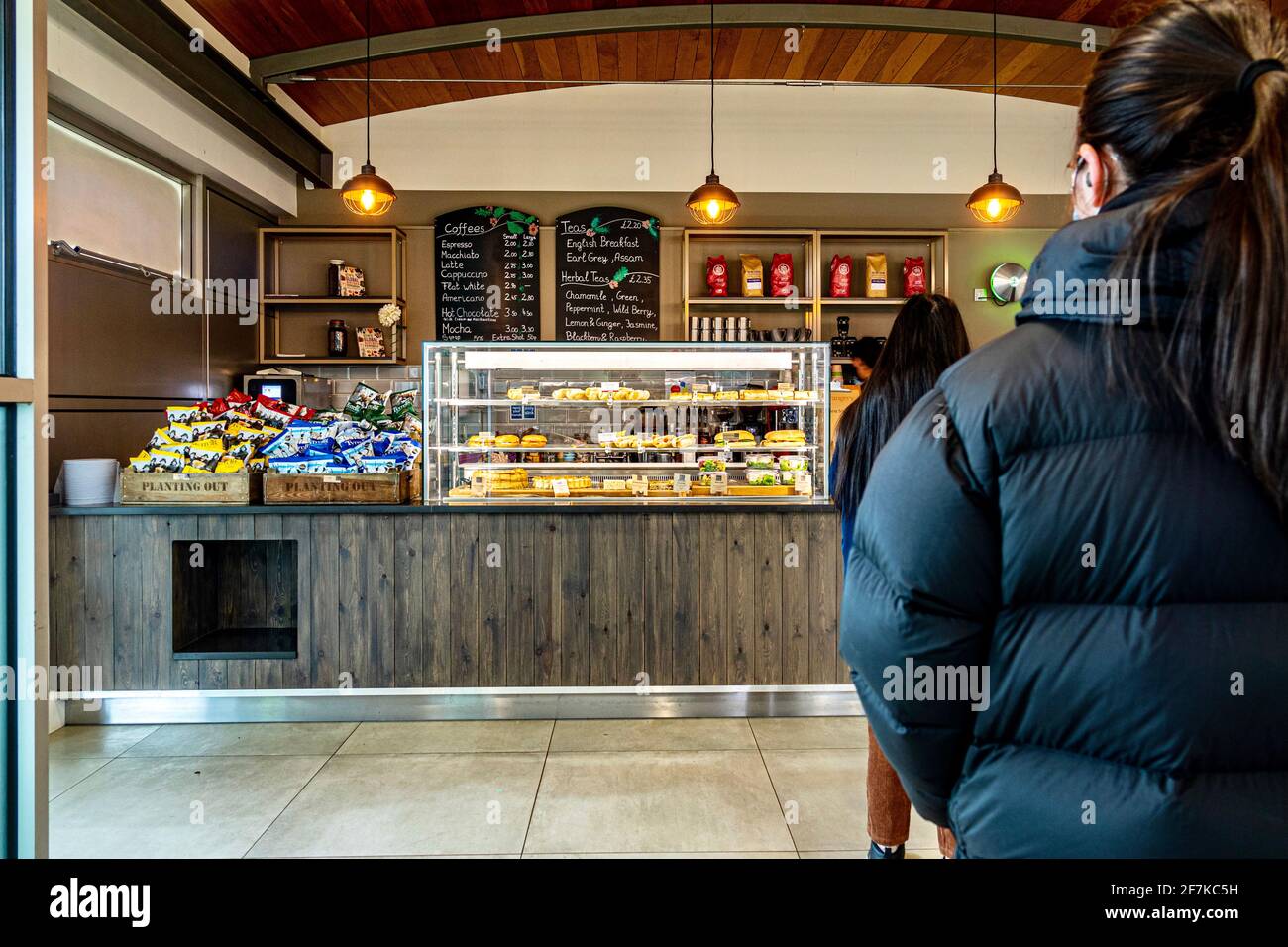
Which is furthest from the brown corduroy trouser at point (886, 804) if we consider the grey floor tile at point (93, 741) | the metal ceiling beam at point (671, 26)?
the metal ceiling beam at point (671, 26)

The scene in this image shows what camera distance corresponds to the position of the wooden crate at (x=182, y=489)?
345cm

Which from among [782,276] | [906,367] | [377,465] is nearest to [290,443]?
[377,465]

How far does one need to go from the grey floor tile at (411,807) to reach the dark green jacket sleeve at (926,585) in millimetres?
1864

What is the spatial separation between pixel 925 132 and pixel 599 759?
535cm

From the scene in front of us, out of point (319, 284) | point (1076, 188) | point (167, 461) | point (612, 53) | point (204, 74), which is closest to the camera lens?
point (1076, 188)

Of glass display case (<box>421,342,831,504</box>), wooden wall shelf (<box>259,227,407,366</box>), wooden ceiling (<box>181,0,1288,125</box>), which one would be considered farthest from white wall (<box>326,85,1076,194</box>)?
glass display case (<box>421,342,831,504</box>)

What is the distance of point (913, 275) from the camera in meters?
5.98

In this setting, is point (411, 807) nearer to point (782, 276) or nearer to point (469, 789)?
point (469, 789)

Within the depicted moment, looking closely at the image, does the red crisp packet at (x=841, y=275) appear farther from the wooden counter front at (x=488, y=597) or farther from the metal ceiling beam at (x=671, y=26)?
the wooden counter front at (x=488, y=597)

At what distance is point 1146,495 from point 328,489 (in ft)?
10.8

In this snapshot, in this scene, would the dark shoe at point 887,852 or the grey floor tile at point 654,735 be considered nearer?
the dark shoe at point 887,852
